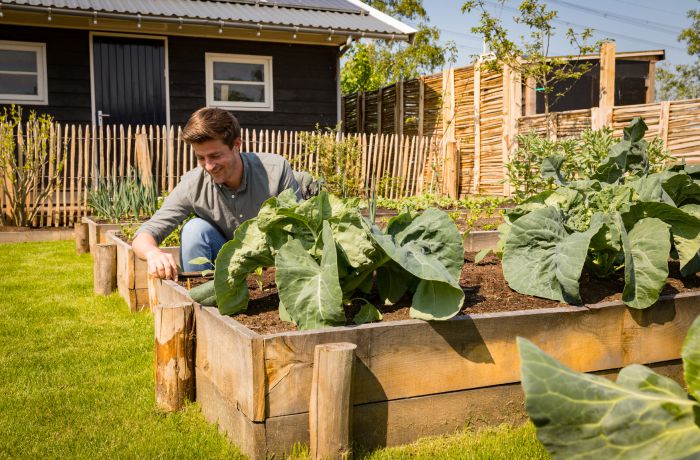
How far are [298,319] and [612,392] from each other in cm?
130

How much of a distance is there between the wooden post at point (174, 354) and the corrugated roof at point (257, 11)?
8.92 m

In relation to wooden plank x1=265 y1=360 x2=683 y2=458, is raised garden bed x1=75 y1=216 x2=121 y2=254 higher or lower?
higher

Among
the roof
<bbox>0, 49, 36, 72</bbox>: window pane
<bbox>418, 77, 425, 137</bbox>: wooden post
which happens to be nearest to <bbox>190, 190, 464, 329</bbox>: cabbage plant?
the roof

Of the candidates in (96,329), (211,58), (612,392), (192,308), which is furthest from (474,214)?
(211,58)

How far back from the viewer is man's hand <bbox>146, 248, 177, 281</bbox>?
321cm

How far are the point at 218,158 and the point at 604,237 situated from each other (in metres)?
2.04

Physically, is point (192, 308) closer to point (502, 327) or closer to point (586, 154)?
point (502, 327)

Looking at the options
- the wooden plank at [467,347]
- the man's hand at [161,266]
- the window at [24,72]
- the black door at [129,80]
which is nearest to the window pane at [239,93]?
the black door at [129,80]

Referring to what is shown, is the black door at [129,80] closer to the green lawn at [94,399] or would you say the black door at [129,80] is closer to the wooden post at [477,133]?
the wooden post at [477,133]

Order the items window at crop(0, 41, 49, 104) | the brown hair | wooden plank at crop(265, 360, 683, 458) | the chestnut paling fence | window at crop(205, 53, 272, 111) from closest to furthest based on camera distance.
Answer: wooden plank at crop(265, 360, 683, 458) < the brown hair < the chestnut paling fence < window at crop(0, 41, 49, 104) < window at crop(205, 53, 272, 111)

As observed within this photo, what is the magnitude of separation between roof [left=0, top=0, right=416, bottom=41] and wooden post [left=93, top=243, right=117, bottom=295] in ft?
21.4

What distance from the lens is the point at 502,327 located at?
2535 mm

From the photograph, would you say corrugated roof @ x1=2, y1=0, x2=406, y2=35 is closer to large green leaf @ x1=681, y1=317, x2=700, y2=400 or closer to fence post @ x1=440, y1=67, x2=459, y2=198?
fence post @ x1=440, y1=67, x2=459, y2=198

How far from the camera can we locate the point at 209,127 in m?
3.38
